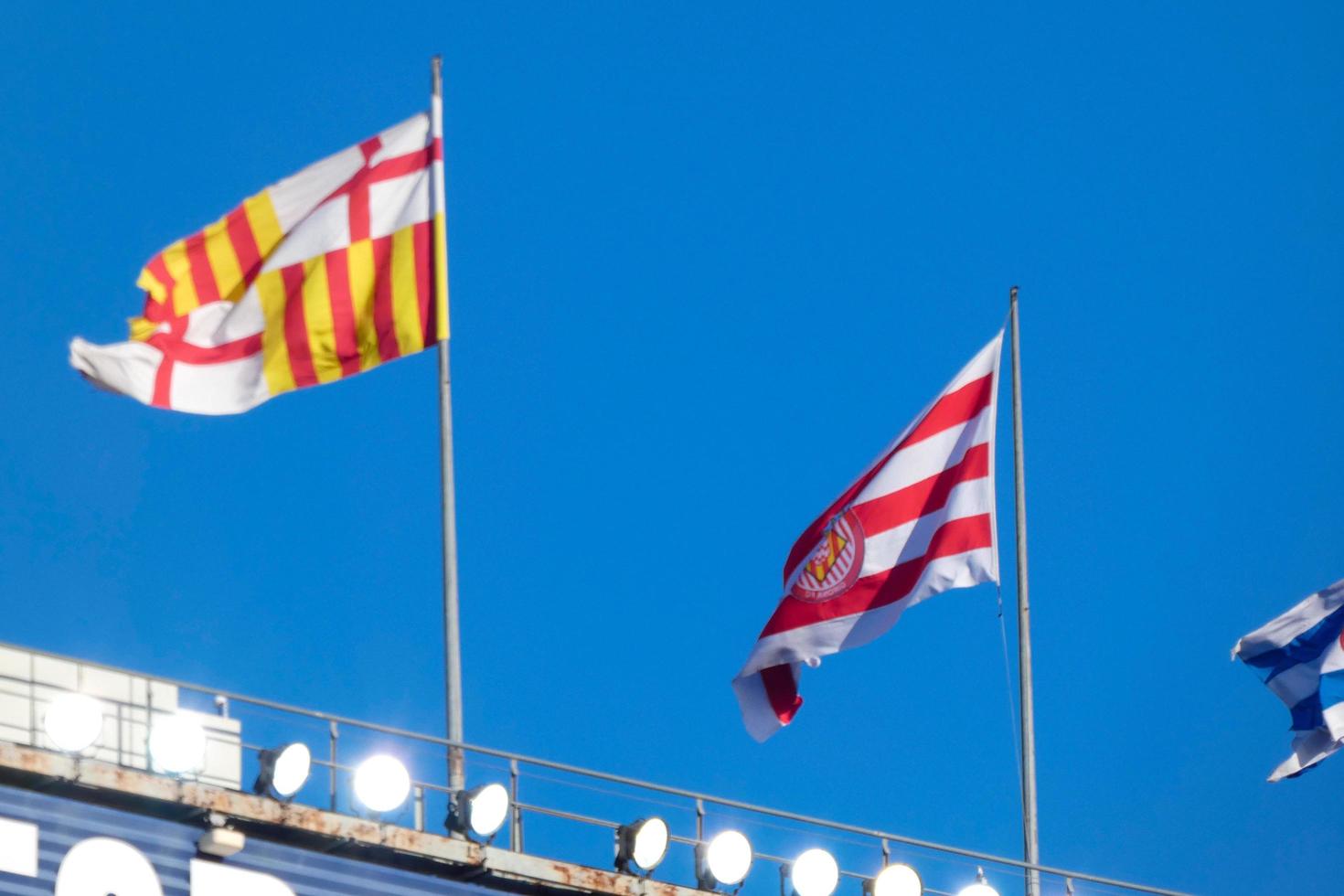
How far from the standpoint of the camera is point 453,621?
1022 inches

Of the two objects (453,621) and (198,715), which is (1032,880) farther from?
(198,715)

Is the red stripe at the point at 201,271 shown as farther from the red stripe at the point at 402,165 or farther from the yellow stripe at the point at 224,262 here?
the red stripe at the point at 402,165

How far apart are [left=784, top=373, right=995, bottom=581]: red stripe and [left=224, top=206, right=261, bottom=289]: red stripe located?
6331 millimetres

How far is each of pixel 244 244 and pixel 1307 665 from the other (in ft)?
39.7

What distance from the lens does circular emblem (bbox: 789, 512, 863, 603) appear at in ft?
93.5

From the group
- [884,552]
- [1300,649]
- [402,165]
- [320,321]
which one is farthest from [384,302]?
[1300,649]

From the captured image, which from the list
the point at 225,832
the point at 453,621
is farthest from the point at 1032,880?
the point at 225,832

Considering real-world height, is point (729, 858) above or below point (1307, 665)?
below

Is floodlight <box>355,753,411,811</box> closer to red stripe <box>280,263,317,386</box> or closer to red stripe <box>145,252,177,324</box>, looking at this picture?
red stripe <box>280,263,317,386</box>

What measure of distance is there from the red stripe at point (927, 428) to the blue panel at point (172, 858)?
5.51m

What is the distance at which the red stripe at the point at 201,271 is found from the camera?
26.9m

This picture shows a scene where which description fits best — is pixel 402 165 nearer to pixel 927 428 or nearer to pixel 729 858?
pixel 927 428

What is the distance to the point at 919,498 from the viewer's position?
28.8 m

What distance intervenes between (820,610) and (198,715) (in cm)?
699
